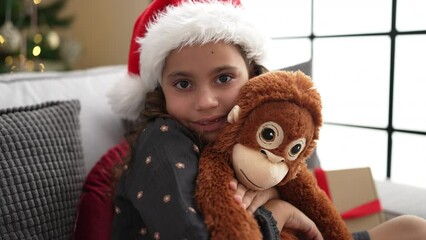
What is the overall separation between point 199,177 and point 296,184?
240mm

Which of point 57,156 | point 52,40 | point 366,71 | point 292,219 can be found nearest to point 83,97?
point 57,156

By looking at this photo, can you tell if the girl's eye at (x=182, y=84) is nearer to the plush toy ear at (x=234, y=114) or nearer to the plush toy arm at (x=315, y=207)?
the plush toy ear at (x=234, y=114)

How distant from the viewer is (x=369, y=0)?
1796mm

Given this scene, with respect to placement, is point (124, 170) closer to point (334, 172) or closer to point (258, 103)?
point (258, 103)

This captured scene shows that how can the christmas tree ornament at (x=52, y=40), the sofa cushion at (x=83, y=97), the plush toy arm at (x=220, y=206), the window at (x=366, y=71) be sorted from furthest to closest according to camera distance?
1. the christmas tree ornament at (x=52, y=40)
2. the window at (x=366, y=71)
3. the sofa cushion at (x=83, y=97)
4. the plush toy arm at (x=220, y=206)

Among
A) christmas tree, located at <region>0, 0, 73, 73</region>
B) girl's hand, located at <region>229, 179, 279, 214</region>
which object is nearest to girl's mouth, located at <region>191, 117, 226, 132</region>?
girl's hand, located at <region>229, 179, 279, 214</region>

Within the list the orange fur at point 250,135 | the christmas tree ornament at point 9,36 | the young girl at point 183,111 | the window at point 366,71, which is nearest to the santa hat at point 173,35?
the young girl at point 183,111

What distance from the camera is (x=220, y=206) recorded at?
0.69m

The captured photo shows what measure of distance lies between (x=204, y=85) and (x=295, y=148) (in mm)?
202

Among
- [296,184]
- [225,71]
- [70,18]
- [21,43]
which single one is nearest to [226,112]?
[225,71]

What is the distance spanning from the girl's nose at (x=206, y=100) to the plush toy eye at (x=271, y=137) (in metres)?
0.12

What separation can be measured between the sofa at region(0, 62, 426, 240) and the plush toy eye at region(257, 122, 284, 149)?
0.42 m

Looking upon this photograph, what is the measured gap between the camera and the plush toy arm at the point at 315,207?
88cm

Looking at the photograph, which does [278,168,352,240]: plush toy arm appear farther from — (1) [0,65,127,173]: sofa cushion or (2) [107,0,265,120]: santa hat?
(1) [0,65,127,173]: sofa cushion
